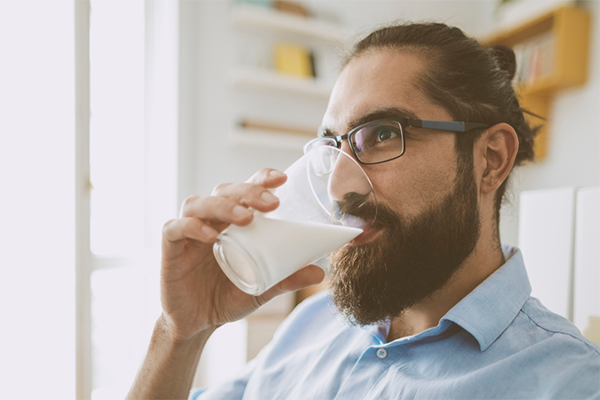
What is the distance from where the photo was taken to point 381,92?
1009 millimetres

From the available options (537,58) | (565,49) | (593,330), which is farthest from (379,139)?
(537,58)

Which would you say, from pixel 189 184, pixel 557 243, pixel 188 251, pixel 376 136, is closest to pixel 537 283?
pixel 557 243

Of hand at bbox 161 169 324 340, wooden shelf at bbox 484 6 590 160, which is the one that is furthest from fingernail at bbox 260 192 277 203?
wooden shelf at bbox 484 6 590 160

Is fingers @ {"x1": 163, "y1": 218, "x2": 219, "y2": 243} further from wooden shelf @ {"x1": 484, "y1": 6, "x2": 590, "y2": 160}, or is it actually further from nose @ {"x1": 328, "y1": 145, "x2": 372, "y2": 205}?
wooden shelf @ {"x1": 484, "y1": 6, "x2": 590, "y2": 160}

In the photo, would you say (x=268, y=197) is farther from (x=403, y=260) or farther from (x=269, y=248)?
(x=403, y=260)

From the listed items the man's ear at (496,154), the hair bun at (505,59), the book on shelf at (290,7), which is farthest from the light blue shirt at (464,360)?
the book on shelf at (290,7)

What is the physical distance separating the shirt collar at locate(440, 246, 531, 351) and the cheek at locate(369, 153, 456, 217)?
20 cm

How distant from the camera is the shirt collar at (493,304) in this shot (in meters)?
0.84

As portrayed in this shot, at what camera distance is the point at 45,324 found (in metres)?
1.91

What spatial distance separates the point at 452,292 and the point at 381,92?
1.55 feet

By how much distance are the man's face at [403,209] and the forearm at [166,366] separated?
0.35m

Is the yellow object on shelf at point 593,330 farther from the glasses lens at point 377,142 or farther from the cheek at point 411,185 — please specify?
the glasses lens at point 377,142

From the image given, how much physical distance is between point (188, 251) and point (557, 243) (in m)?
1.24

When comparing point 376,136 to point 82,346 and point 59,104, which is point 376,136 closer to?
point 59,104
